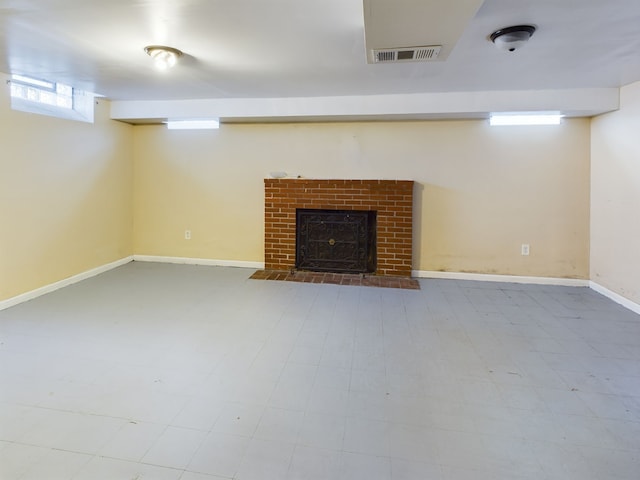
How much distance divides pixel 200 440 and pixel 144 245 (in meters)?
3.92

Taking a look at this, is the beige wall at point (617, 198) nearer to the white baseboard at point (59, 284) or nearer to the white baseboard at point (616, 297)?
the white baseboard at point (616, 297)

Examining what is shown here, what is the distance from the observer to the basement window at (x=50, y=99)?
3254mm

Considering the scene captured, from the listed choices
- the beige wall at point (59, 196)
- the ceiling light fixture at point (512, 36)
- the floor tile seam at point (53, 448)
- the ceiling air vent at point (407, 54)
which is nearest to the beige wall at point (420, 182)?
the beige wall at point (59, 196)

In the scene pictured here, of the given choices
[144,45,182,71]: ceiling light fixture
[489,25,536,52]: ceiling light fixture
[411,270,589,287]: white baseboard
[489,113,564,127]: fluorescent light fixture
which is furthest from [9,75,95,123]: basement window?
[489,113,564,127]: fluorescent light fixture

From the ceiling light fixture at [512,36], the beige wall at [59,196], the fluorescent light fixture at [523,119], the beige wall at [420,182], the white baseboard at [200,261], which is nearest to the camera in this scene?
the ceiling light fixture at [512,36]

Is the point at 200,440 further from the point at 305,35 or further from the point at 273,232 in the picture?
the point at 273,232

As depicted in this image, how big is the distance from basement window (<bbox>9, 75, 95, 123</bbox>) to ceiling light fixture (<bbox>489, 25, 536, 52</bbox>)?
388 cm

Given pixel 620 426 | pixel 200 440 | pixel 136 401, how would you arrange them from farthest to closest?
1. pixel 136 401
2. pixel 620 426
3. pixel 200 440

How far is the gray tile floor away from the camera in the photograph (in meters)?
1.47

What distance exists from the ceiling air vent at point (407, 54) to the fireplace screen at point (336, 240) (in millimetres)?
2115

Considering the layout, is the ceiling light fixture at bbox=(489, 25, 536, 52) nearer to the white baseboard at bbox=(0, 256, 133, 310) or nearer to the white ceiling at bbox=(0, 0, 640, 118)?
the white ceiling at bbox=(0, 0, 640, 118)

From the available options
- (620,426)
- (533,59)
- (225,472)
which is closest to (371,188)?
(533,59)

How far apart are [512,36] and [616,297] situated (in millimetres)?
2846

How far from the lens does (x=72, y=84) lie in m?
3.52
